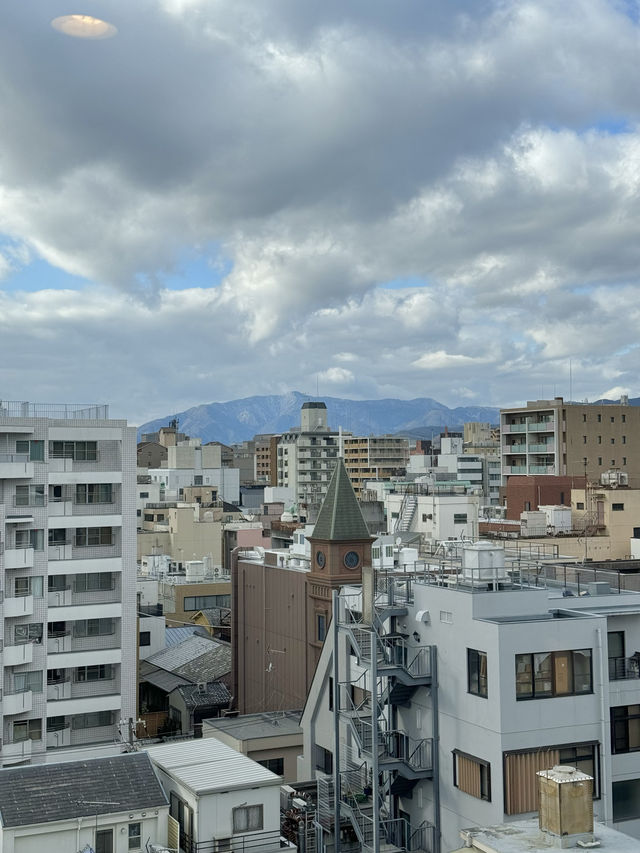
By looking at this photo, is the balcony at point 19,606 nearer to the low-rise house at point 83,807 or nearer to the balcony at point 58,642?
the balcony at point 58,642

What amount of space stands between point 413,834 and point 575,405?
289ft

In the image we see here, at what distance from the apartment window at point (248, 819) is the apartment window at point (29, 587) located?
21.4 m

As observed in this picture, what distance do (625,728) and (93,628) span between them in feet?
98.2

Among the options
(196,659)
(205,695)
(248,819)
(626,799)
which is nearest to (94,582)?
(205,695)

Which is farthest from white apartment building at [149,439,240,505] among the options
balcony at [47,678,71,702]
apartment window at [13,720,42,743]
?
apartment window at [13,720,42,743]

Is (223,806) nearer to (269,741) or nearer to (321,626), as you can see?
(269,741)

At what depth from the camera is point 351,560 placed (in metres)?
51.6

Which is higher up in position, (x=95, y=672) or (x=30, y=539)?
(x=30, y=539)

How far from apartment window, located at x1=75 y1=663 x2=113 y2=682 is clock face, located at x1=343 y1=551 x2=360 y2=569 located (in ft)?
46.0

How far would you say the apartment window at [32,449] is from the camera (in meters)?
51.6

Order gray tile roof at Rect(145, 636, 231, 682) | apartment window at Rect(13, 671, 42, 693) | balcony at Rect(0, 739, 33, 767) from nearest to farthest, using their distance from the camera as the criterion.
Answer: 1. balcony at Rect(0, 739, 33, 767)
2. apartment window at Rect(13, 671, 42, 693)
3. gray tile roof at Rect(145, 636, 231, 682)

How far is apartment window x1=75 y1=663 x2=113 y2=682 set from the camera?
5191cm

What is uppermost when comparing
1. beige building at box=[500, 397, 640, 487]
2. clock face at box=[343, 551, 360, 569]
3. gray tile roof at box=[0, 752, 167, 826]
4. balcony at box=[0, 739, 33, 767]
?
beige building at box=[500, 397, 640, 487]

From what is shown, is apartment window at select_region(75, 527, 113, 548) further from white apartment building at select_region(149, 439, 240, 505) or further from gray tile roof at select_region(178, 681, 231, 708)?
white apartment building at select_region(149, 439, 240, 505)
